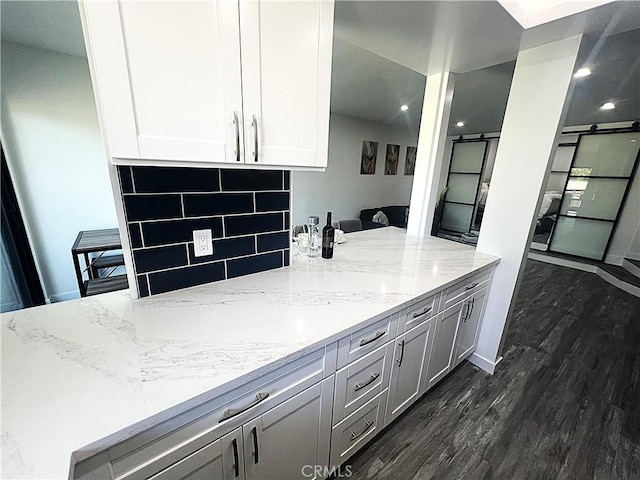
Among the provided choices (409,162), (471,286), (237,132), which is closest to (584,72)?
(471,286)

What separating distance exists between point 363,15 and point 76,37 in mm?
2434

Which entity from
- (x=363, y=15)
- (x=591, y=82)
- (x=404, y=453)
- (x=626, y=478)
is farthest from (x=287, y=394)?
(x=591, y=82)

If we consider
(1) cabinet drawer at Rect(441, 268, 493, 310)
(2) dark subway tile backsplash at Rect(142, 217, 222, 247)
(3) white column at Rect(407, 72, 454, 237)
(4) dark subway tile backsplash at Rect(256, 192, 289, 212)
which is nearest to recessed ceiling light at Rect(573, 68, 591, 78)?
(3) white column at Rect(407, 72, 454, 237)

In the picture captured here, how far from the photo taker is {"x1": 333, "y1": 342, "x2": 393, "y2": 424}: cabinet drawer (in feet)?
3.63

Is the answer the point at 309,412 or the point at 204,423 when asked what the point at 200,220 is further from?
the point at 309,412

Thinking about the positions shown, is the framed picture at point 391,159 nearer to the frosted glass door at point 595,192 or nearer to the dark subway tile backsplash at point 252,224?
the frosted glass door at point 595,192

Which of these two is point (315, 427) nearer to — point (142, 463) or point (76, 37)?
point (142, 463)

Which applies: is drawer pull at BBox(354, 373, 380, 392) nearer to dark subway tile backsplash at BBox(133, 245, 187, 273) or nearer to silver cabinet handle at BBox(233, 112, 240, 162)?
dark subway tile backsplash at BBox(133, 245, 187, 273)

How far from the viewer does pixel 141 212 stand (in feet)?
3.37

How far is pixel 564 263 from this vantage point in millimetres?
4648

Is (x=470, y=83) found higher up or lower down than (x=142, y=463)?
higher up

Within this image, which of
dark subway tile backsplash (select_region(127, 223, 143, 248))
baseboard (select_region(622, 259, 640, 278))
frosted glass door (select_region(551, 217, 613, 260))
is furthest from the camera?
frosted glass door (select_region(551, 217, 613, 260))

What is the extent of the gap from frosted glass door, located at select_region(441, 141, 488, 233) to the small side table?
22.5 ft

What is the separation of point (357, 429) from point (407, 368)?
414mm
